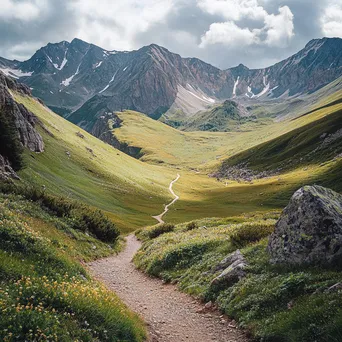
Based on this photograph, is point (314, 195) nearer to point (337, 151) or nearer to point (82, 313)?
point (82, 313)

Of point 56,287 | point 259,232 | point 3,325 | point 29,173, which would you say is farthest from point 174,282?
point 29,173

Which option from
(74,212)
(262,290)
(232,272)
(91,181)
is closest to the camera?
(262,290)

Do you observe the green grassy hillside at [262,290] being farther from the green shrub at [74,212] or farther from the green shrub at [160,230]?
the green shrub at [160,230]

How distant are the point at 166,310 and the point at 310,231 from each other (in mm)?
8481

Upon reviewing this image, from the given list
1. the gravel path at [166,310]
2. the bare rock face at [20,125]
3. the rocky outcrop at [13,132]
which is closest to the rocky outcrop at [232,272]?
the gravel path at [166,310]

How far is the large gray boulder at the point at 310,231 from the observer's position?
562 inches

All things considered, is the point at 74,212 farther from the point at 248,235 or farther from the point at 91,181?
the point at 91,181

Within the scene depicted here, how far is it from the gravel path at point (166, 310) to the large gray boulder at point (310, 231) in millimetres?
4763

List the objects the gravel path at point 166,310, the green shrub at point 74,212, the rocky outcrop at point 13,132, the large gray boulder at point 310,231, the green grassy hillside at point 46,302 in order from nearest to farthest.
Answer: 1. the green grassy hillside at point 46,302
2. the gravel path at point 166,310
3. the large gray boulder at point 310,231
4. the green shrub at point 74,212
5. the rocky outcrop at point 13,132

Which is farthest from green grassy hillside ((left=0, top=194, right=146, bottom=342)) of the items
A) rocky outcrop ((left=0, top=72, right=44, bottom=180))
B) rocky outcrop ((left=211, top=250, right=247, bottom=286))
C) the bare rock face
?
the bare rock face

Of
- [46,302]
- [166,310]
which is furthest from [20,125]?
[46,302]

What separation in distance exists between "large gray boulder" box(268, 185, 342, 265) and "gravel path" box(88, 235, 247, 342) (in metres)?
4.76

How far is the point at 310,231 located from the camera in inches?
593

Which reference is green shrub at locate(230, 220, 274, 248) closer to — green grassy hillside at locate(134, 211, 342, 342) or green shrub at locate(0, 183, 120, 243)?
green grassy hillside at locate(134, 211, 342, 342)
